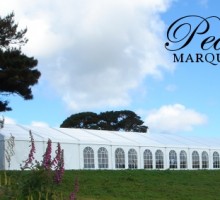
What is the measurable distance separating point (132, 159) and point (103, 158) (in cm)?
255

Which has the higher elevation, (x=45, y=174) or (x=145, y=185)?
(x=45, y=174)

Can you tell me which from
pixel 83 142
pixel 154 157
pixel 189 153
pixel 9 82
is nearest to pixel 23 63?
pixel 9 82

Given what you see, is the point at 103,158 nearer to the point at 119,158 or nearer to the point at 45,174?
the point at 119,158

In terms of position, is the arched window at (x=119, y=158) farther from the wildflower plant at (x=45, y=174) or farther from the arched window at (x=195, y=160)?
the wildflower plant at (x=45, y=174)

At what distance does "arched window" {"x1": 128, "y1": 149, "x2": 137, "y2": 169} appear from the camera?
34.8 meters

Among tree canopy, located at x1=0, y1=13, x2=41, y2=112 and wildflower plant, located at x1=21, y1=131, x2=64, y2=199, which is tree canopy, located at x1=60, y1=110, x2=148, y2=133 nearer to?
tree canopy, located at x1=0, y1=13, x2=41, y2=112

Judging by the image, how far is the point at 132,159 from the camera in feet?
115

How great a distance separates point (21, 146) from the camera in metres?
28.5

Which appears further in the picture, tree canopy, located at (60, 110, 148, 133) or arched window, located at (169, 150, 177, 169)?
tree canopy, located at (60, 110, 148, 133)

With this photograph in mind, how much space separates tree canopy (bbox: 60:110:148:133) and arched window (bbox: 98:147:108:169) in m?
31.6

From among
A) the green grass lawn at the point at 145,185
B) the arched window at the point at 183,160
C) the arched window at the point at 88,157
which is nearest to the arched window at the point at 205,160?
the arched window at the point at 183,160

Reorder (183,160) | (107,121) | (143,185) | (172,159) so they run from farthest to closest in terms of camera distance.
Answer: (107,121) < (183,160) < (172,159) < (143,185)

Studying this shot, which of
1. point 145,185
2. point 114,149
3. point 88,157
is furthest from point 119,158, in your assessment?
point 145,185

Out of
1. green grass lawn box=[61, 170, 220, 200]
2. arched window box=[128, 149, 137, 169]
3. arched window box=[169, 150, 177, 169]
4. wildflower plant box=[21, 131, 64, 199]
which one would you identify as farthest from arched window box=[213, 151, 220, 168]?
wildflower plant box=[21, 131, 64, 199]
